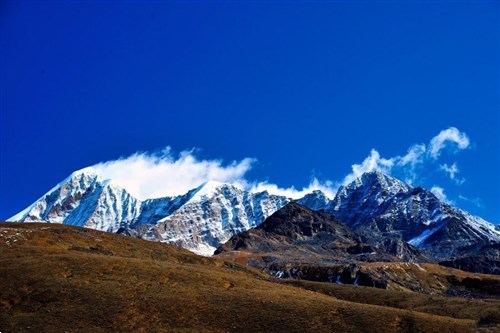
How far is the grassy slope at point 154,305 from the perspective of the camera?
241 feet

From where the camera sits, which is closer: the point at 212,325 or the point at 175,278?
the point at 212,325

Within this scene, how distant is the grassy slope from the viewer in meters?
73.4

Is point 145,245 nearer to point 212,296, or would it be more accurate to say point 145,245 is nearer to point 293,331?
point 212,296

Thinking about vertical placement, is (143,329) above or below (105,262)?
below

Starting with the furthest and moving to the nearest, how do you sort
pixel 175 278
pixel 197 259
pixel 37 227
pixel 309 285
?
pixel 197 259 → pixel 37 227 → pixel 309 285 → pixel 175 278

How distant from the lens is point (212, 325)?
74.1m

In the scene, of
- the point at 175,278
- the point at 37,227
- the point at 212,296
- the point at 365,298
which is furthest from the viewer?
the point at 37,227

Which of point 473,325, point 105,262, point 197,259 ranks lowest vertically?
point 473,325

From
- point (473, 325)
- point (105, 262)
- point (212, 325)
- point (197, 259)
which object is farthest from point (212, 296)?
point (197, 259)

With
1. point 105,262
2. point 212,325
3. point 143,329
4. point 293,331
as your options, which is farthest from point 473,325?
point 105,262

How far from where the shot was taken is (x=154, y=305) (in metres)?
78.0

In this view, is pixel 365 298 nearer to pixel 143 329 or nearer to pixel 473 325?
pixel 473 325

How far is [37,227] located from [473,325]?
108134mm

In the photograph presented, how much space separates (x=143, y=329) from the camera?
71438 millimetres
